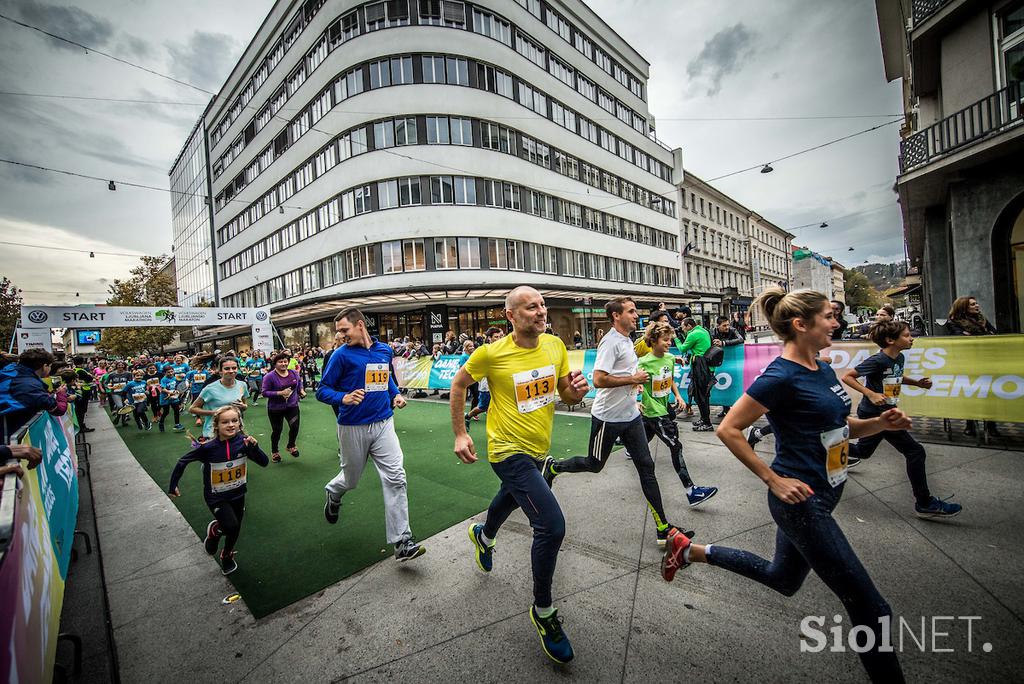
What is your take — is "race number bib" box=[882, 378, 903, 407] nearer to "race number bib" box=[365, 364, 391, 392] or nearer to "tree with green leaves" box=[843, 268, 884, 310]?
"race number bib" box=[365, 364, 391, 392]

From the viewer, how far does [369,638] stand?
2572 millimetres

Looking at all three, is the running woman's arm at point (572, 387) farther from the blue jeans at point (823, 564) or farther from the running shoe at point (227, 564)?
the running shoe at point (227, 564)

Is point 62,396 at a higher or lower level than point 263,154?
lower

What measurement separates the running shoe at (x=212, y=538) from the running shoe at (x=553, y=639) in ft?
9.90

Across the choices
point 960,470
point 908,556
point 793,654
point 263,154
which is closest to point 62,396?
point 793,654

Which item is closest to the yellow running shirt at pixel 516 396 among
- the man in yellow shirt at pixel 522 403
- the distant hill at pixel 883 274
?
the man in yellow shirt at pixel 522 403

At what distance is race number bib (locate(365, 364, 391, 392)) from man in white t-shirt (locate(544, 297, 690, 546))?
6.01ft

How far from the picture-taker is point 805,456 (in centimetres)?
205

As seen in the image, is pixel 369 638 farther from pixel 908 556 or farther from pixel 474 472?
pixel 908 556

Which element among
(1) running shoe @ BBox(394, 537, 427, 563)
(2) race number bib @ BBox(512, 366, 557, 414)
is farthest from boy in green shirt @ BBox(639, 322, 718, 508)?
(1) running shoe @ BBox(394, 537, 427, 563)

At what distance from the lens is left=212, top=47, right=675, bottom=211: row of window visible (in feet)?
74.1

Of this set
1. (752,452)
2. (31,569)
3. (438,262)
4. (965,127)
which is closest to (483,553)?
(752,452)

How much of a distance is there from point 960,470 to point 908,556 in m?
2.68

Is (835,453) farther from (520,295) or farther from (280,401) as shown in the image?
(280,401)
